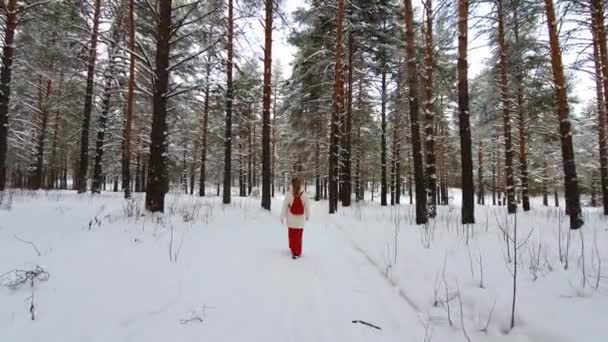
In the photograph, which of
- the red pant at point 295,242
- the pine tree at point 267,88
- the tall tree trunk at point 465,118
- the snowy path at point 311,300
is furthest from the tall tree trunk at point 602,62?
the pine tree at point 267,88

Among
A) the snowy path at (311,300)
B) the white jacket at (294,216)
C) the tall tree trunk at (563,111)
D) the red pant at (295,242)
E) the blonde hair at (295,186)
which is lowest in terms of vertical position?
the snowy path at (311,300)

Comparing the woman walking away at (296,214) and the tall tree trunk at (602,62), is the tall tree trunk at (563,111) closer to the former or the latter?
the tall tree trunk at (602,62)

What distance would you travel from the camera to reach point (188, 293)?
3.48m

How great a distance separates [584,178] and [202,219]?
127 feet

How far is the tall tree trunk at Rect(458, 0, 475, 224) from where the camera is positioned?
851 centimetres

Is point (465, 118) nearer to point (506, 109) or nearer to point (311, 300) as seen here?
point (311, 300)

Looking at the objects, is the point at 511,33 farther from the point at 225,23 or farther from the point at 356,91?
the point at 225,23

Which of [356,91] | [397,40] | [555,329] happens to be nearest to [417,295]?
[555,329]

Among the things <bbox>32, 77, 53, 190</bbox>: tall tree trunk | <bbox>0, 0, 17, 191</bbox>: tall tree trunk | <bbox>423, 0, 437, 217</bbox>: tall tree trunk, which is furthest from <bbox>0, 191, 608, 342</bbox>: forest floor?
<bbox>32, 77, 53, 190</bbox>: tall tree trunk

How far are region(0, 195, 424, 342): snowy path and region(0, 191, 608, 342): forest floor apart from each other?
0.05 feet

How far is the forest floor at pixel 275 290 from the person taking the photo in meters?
2.80

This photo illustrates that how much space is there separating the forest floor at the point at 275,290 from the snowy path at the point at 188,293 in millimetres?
15

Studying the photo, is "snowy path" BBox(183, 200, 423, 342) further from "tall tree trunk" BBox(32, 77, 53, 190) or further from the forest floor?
"tall tree trunk" BBox(32, 77, 53, 190)

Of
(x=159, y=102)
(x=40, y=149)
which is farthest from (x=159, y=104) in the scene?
(x=40, y=149)
